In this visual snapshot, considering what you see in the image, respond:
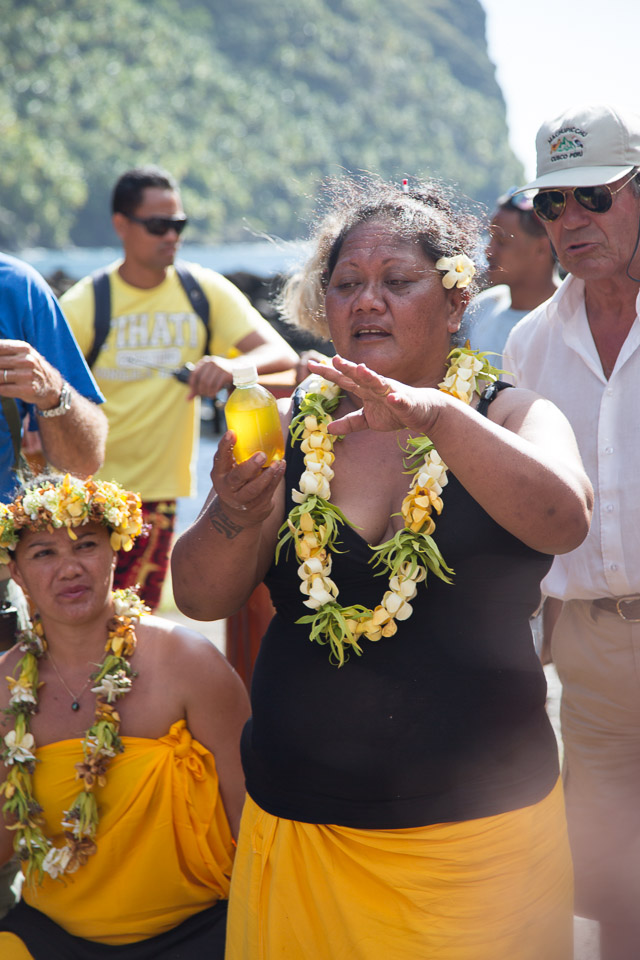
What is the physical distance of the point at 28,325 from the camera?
2.88 metres

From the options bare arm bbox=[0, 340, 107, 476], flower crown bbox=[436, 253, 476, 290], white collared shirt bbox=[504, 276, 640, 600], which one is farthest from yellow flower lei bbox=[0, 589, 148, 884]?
flower crown bbox=[436, 253, 476, 290]

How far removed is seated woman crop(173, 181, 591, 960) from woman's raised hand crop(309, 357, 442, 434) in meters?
0.01

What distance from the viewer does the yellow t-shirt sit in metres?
4.68

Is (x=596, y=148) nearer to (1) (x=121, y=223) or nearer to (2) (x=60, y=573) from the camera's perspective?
(2) (x=60, y=573)

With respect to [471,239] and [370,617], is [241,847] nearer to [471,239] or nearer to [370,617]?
[370,617]

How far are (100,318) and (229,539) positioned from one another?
293 centimetres

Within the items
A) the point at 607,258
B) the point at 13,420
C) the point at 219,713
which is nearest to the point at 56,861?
the point at 219,713

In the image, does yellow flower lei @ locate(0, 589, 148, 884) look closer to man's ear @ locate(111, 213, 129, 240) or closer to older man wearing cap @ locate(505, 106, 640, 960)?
older man wearing cap @ locate(505, 106, 640, 960)

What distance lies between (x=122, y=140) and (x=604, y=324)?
56075mm

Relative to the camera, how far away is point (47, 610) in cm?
293

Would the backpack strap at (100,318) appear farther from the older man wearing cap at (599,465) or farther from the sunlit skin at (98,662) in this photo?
the older man wearing cap at (599,465)

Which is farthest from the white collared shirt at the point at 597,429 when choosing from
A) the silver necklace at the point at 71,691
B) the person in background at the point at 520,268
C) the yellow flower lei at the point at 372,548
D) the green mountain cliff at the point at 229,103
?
the green mountain cliff at the point at 229,103

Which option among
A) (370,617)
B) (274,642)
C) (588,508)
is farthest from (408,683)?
(588,508)

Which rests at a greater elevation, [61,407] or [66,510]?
[61,407]
